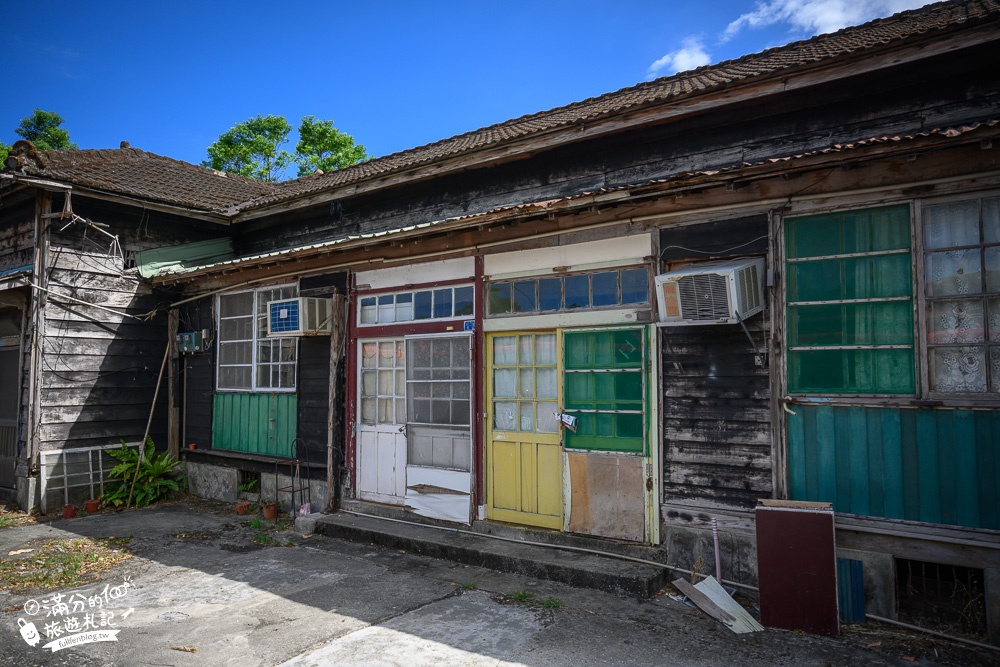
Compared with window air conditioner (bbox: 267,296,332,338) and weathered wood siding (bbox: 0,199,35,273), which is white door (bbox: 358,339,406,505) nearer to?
window air conditioner (bbox: 267,296,332,338)

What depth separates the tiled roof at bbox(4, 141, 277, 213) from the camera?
9.02 m

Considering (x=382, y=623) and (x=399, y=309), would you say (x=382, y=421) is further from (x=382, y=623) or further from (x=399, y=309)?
(x=382, y=623)

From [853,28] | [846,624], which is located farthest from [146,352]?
[853,28]

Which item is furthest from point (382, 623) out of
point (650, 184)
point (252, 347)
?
point (252, 347)

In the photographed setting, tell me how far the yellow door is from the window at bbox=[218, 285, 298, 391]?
11.4 ft

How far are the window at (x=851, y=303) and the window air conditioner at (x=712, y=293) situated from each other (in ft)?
0.92

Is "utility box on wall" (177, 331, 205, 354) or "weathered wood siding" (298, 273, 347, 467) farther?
"utility box on wall" (177, 331, 205, 354)

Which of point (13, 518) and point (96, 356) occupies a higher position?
point (96, 356)

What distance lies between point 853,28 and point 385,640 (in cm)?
851

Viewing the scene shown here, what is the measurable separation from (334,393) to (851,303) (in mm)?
5814

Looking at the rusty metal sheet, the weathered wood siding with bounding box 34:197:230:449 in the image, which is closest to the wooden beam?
the weathered wood siding with bounding box 34:197:230:449

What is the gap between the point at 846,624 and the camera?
4.56 meters

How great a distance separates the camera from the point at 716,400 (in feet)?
17.4

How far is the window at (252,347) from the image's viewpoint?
8863 mm
